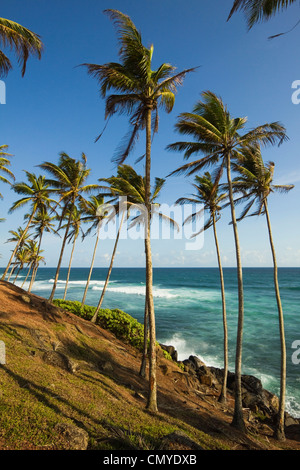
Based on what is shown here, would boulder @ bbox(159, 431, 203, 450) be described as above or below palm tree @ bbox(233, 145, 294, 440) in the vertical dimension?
below

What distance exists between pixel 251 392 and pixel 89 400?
11282 millimetres

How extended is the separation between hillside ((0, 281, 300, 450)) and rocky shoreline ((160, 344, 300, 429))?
18.0 inches

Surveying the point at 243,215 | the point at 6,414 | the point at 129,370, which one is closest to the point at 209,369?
the point at 129,370

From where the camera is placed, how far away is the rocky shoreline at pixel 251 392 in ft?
37.7

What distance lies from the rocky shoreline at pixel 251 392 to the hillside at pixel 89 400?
46 cm

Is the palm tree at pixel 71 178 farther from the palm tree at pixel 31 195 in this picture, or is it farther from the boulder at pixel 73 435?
the boulder at pixel 73 435

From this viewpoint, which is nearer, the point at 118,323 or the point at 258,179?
the point at 258,179

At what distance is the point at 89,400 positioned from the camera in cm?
653

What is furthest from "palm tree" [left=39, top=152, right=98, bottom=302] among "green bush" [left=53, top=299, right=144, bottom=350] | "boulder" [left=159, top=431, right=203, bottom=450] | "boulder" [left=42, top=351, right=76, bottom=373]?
"boulder" [left=159, top=431, right=203, bottom=450]

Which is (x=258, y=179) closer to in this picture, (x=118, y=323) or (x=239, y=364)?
(x=239, y=364)

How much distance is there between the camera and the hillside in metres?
4.64
